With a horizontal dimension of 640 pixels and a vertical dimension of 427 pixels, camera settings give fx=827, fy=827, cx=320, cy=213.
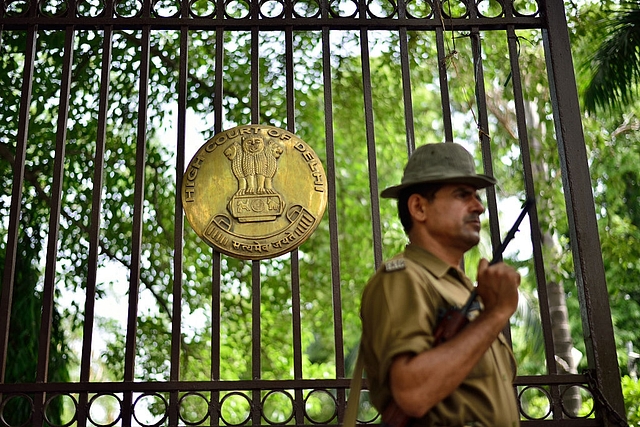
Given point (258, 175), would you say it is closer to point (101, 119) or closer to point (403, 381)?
point (101, 119)

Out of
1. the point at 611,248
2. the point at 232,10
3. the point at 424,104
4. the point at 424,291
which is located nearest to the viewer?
the point at 424,291

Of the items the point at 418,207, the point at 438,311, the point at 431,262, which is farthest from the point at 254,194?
the point at 438,311

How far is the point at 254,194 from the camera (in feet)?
14.0

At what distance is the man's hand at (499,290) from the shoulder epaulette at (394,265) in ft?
0.83

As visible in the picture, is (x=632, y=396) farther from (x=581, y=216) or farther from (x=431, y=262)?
(x=431, y=262)

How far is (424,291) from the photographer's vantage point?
246cm

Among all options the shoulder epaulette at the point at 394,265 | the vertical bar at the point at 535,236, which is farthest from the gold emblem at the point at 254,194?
the shoulder epaulette at the point at 394,265

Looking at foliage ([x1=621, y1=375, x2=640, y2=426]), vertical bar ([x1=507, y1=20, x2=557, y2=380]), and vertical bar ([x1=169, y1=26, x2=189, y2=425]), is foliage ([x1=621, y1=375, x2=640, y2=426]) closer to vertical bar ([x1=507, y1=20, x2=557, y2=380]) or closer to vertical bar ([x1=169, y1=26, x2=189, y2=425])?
vertical bar ([x1=507, y1=20, x2=557, y2=380])

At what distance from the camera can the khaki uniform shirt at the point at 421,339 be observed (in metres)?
2.35

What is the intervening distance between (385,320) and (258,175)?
201 centimetres

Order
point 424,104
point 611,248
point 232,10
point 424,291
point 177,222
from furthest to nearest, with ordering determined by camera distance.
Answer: point 424,104 → point 611,248 → point 232,10 → point 177,222 → point 424,291

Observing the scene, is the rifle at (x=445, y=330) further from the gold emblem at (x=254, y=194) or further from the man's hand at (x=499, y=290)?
the gold emblem at (x=254, y=194)

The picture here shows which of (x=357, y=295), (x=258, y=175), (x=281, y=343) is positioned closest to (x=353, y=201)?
(x=357, y=295)

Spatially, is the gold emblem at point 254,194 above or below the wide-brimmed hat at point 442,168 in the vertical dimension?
above
